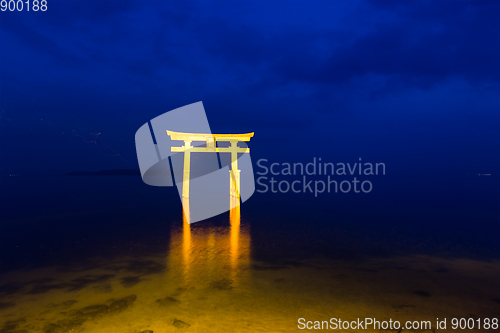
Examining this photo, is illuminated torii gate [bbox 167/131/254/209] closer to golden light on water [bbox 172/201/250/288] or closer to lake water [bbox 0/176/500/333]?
lake water [bbox 0/176/500/333]

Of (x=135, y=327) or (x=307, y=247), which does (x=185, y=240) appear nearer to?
(x=307, y=247)

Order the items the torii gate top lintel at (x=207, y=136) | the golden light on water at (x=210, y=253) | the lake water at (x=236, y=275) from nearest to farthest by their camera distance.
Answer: the lake water at (x=236, y=275) → the golden light on water at (x=210, y=253) → the torii gate top lintel at (x=207, y=136)

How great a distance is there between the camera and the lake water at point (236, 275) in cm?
412

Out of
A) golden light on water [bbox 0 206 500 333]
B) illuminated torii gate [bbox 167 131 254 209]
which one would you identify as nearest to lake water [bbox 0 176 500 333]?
golden light on water [bbox 0 206 500 333]

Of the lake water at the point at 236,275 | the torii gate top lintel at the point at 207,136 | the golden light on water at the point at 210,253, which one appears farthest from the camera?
the torii gate top lintel at the point at 207,136

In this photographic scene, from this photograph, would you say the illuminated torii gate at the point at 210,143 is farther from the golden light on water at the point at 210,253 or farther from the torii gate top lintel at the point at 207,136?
the golden light on water at the point at 210,253

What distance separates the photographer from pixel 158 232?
9.80 m

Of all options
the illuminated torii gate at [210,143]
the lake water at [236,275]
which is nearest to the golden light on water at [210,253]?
the lake water at [236,275]

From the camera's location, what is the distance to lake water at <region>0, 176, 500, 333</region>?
4125mm

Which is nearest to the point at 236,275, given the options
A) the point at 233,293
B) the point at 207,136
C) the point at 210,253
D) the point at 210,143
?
the point at 233,293

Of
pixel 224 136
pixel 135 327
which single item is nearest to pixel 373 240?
pixel 135 327

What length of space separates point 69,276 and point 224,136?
1185cm

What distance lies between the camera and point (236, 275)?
228 inches

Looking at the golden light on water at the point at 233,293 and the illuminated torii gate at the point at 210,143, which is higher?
the illuminated torii gate at the point at 210,143
